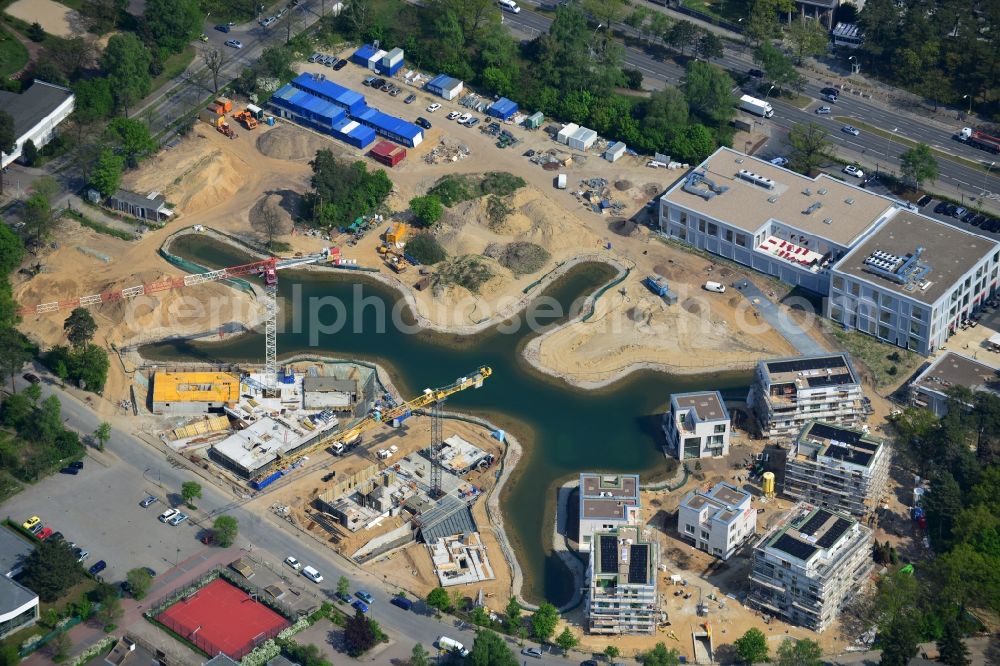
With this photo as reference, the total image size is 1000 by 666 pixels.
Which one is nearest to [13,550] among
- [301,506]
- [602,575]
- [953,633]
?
[301,506]

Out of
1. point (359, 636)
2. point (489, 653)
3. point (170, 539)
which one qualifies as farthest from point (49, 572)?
point (489, 653)

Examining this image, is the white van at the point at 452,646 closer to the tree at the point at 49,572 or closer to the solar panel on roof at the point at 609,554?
the solar panel on roof at the point at 609,554

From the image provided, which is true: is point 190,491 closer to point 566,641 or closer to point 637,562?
point 566,641

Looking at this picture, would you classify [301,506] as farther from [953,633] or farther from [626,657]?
[953,633]

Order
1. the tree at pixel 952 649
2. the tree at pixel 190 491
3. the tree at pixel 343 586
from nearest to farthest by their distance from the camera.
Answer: the tree at pixel 952 649
the tree at pixel 343 586
the tree at pixel 190 491

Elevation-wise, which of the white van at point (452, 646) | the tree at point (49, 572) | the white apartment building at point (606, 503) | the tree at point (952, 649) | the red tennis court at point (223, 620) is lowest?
the tree at point (952, 649)

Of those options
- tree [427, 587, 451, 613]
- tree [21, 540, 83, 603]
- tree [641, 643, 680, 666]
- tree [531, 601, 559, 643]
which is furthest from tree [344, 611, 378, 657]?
tree [21, 540, 83, 603]

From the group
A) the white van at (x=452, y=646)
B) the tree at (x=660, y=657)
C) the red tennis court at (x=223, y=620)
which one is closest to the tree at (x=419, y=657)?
the white van at (x=452, y=646)
